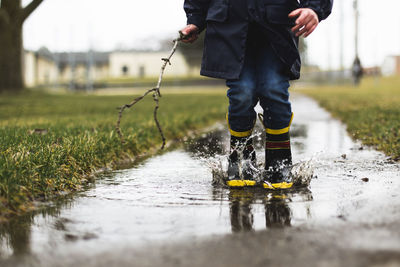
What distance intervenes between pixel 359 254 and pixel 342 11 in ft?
120

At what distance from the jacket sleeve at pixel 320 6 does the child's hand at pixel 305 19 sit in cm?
8

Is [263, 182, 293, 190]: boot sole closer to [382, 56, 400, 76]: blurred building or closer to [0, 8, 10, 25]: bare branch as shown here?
[0, 8, 10, 25]: bare branch

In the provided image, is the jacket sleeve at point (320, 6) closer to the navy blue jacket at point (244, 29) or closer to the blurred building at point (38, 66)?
the navy blue jacket at point (244, 29)

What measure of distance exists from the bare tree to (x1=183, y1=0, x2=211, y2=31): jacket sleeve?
16.0 m

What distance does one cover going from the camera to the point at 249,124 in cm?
393

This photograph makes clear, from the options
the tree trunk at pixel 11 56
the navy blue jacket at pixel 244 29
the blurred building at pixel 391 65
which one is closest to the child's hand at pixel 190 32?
the navy blue jacket at pixel 244 29

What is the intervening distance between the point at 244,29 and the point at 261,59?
0.78 ft

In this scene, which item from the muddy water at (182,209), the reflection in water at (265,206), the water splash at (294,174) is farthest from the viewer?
the water splash at (294,174)

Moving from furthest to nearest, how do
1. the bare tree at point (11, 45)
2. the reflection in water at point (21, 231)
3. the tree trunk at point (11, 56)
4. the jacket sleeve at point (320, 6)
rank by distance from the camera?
the tree trunk at point (11, 56) < the bare tree at point (11, 45) < the jacket sleeve at point (320, 6) < the reflection in water at point (21, 231)

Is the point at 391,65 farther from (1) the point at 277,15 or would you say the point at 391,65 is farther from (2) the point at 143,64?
(1) the point at 277,15

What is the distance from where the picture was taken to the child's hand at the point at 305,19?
3447 mm

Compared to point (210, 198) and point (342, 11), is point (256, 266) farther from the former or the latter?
point (342, 11)

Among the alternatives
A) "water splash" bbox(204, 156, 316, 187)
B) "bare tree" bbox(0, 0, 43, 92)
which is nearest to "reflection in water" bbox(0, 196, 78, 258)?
"water splash" bbox(204, 156, 316, 187)

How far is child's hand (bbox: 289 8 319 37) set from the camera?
3.45m
